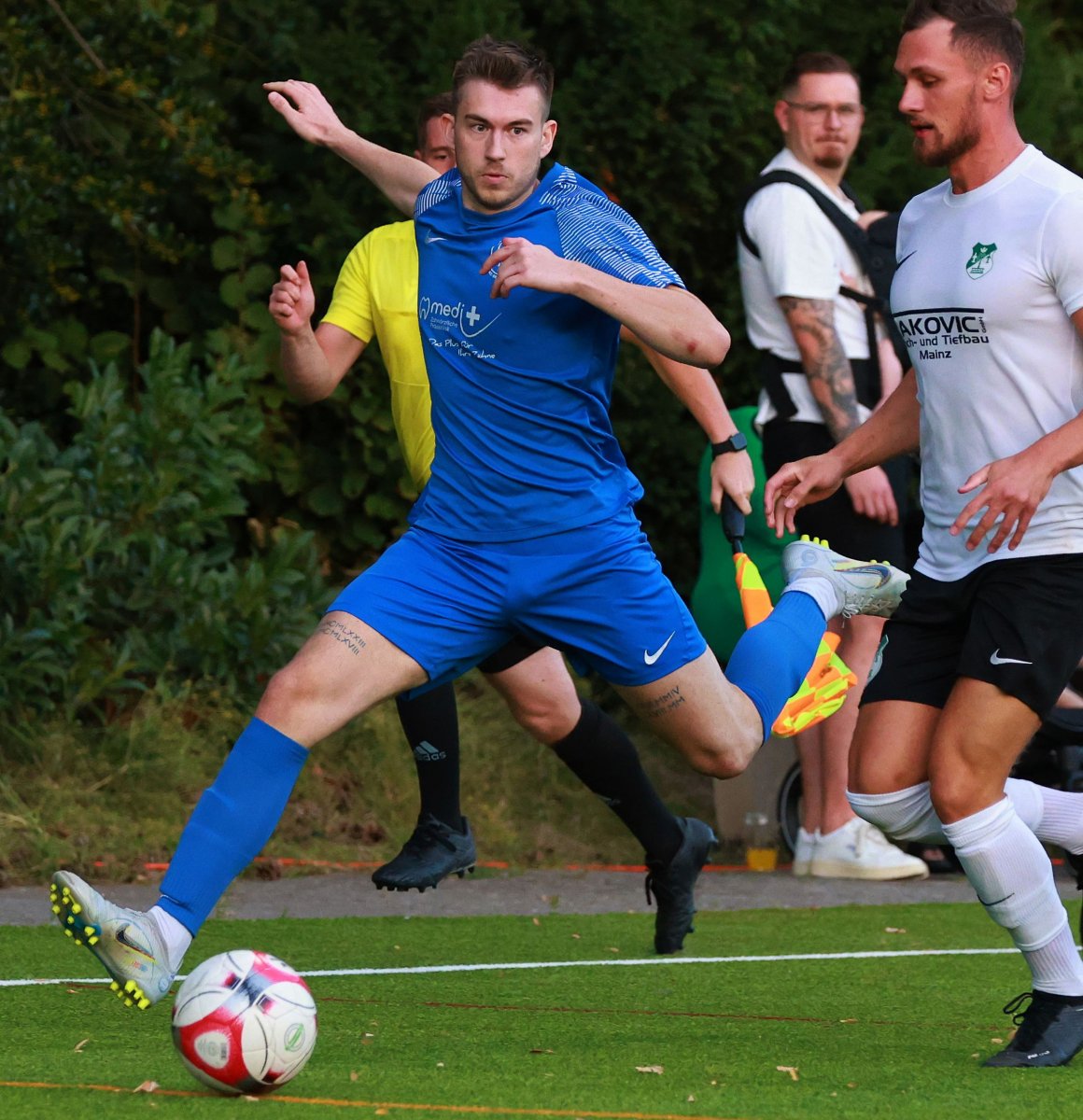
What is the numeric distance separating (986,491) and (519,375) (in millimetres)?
1236

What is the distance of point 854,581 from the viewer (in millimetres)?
6277

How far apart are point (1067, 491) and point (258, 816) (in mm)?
1966

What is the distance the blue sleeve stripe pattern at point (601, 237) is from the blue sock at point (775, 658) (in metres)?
1.21

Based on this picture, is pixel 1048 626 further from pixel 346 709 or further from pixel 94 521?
pixel 94 521

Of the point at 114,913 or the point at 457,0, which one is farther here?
the point at 457,0

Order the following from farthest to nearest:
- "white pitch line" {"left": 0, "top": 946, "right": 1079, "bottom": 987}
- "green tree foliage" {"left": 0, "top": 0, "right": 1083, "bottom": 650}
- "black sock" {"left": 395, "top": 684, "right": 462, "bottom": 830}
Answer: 1. "green tree foliage" {"left": 0, "top": 0, "right": 1083, "bottom": 650}
2. "black sock" {"left": 395, "top": 684, "right": 462, "bottom": 830}
3. "white pitch line" {"left": 0, "top": 946, "right": 1079, "bottom": 987}

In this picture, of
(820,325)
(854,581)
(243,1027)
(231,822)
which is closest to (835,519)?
(820,325)

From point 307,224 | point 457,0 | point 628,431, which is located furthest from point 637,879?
point 457,0

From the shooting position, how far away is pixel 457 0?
9.81m

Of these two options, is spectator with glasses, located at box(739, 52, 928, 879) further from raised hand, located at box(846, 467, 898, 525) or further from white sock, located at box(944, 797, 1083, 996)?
white sock, located at box(944, 797, 1083, 996)

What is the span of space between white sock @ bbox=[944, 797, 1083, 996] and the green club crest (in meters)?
1.20

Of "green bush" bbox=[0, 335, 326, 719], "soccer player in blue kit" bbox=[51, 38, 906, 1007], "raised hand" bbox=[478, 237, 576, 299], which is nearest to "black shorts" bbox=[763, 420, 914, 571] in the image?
"green bush" bbox=[0, 335, 326, 719]

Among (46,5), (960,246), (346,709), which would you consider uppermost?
(46,5)

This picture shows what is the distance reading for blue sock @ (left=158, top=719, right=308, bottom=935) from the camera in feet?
15.7
